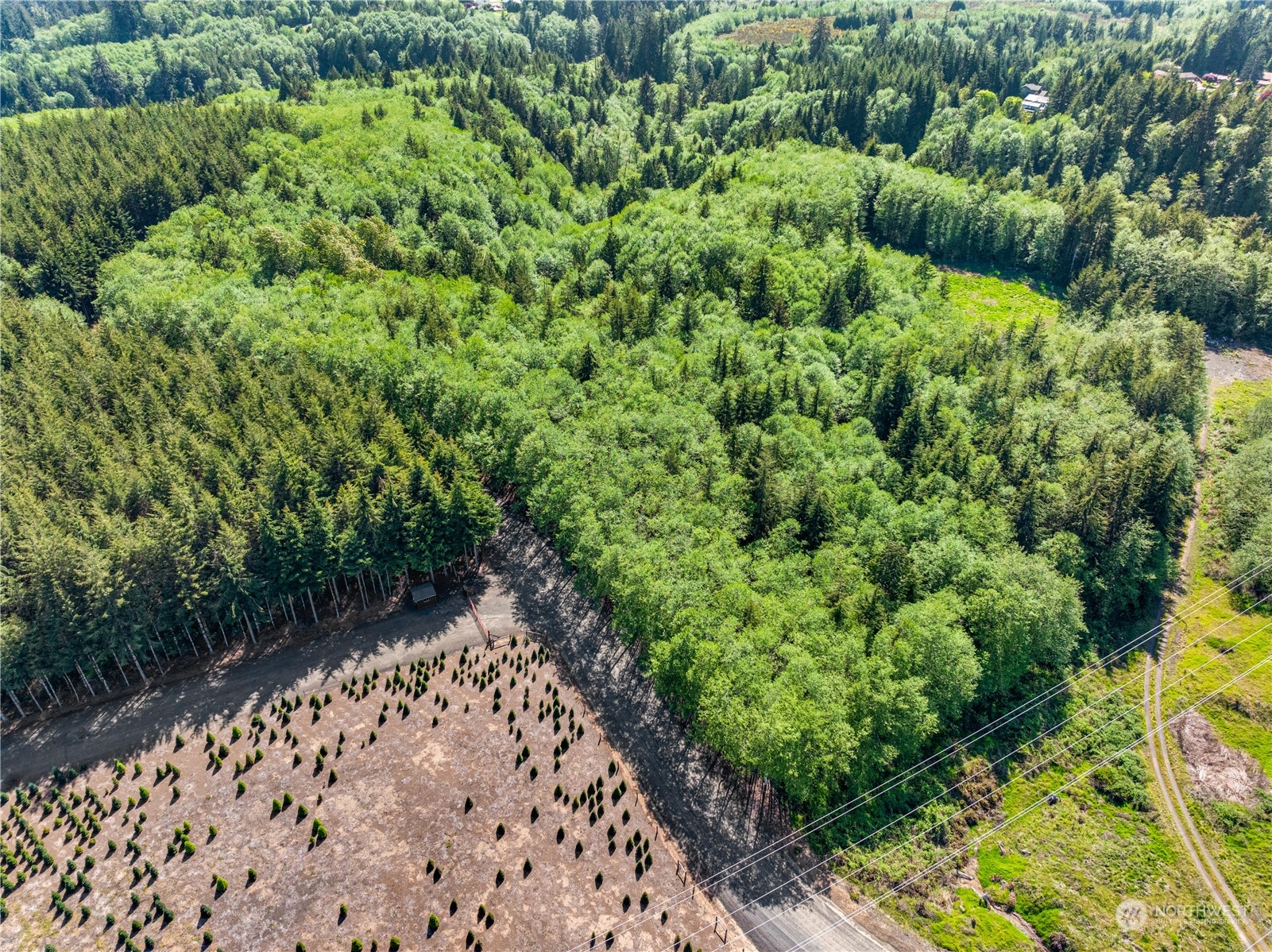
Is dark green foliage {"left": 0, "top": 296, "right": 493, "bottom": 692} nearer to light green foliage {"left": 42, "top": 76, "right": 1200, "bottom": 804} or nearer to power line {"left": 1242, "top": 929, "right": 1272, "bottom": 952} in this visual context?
light green foliage {"left": 42, "top": 76, "right": 1200, "bottom": 804}

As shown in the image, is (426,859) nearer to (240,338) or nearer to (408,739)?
(408,739)

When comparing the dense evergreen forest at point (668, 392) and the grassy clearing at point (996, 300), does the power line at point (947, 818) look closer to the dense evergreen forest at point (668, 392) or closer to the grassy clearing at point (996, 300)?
the dense evergreen forest at point (668, 392)

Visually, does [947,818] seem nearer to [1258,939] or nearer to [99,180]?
[1258,939]

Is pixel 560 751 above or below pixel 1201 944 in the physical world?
above

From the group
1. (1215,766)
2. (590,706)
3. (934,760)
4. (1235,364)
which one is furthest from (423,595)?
(1235,364)

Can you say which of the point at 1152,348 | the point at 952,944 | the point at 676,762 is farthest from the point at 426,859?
the point at 1152,348

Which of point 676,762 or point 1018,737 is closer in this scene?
point 676,762

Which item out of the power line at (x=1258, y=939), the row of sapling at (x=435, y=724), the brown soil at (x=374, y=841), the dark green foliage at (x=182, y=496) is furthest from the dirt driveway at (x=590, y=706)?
the power line at (x=1258, y=939)
